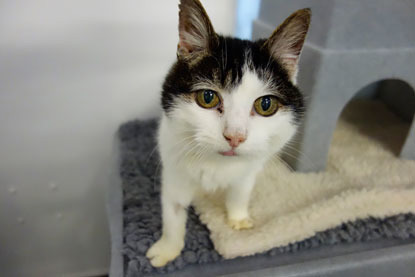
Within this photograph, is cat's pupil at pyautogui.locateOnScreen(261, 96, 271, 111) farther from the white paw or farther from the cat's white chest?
the white paw

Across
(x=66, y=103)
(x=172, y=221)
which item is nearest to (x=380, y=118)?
(x=172, y=221)

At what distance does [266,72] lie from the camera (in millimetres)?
676

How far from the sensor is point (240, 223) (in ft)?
3.06

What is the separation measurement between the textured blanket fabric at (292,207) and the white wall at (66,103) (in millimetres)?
238

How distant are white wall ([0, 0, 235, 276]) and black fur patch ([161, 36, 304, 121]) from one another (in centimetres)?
68

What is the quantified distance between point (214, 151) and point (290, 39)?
0.32 m

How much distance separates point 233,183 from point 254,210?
0.20 m

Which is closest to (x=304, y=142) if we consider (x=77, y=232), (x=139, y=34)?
(x=139, y=34)

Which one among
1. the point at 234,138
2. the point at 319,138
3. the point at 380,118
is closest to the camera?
the point at 234,138

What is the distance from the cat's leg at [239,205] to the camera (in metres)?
0.90

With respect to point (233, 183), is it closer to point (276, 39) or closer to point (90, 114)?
point (276, 39)

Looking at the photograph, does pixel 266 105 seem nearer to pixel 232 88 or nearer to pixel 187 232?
pixel 232 88

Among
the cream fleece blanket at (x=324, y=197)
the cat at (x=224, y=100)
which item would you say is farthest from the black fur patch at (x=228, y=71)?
the cream fleece blanket at (x=324, y=197)

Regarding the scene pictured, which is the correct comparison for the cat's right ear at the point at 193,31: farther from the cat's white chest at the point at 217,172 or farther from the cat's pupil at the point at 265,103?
the cat's white chest at the point at 217,172
